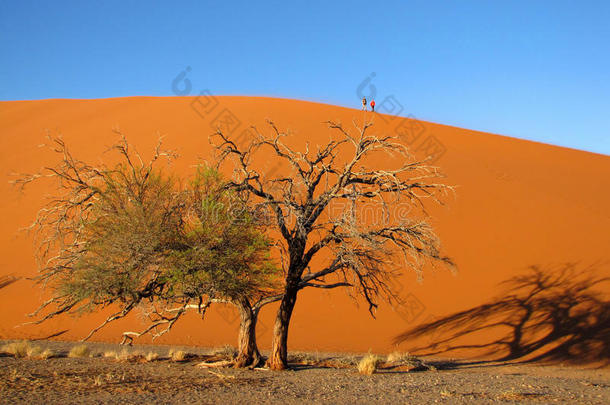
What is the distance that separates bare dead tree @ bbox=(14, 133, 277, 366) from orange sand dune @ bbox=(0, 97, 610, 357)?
2.67 m

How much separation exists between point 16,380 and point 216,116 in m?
32.0

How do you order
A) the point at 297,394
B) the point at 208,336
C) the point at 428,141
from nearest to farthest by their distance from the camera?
the point at 297,394
the point at 208,336
the point at 428,141

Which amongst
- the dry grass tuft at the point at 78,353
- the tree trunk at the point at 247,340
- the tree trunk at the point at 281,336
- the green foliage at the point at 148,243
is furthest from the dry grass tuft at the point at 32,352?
the tree trunk at the point at 281,336

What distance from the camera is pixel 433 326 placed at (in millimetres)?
16547

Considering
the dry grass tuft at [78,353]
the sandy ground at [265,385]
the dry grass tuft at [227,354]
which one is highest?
the dry grass tuft at [78,353]

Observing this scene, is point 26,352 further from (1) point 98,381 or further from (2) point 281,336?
(2) point 281,336

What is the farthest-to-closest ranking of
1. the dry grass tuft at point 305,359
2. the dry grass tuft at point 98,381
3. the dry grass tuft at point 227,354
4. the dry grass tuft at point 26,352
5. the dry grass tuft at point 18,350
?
the dry grass tuft at point 305,359
the dry grass tuft at point 227,354
the dry grass tuft at point 18,350
the dry grass tuft at point 26,352
the dry grass tuft at point 98,381

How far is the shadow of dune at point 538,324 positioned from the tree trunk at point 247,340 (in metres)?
6.33

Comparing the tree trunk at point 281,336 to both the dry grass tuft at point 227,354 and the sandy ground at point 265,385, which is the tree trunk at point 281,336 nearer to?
the sandy ground at point 265,385

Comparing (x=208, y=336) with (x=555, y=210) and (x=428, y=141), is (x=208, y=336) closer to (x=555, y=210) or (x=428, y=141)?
(x=555, y=210)

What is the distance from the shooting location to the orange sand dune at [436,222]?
1638 centimetres

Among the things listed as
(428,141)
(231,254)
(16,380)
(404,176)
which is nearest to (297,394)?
(231,254)

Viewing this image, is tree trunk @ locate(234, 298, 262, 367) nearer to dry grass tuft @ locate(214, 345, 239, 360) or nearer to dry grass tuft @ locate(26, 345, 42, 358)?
dry grass tuft @ locate(214, 345, 239, 360)

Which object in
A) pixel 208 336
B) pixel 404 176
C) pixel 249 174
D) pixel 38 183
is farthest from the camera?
pixel 38 183
